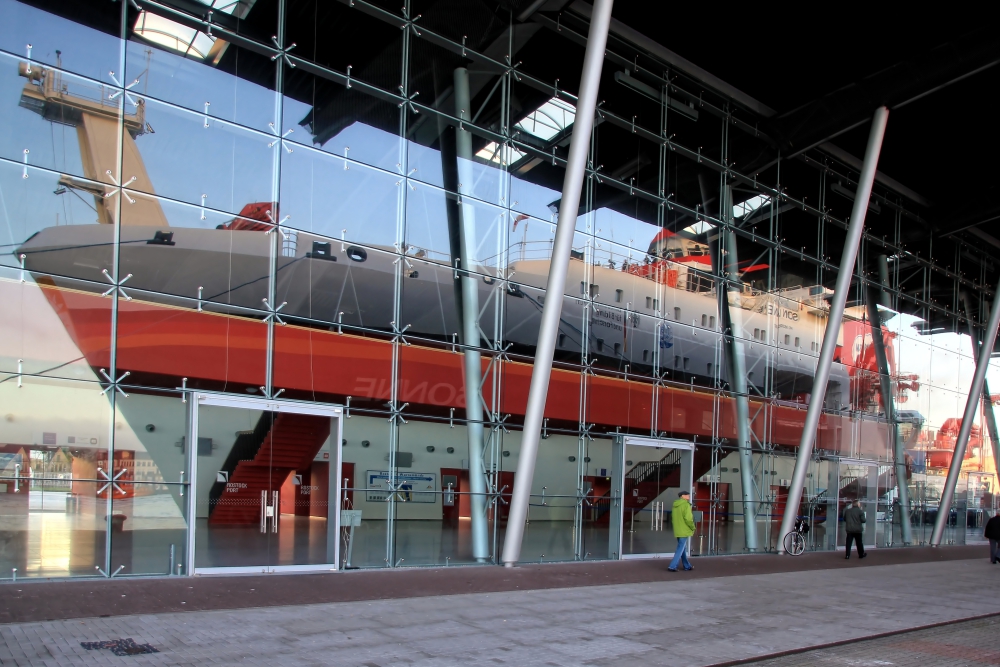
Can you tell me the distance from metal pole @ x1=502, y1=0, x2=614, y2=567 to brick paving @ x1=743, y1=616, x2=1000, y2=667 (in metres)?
6.21

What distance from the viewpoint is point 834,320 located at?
67.4 feet

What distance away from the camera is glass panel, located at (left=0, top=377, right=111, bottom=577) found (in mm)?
10633

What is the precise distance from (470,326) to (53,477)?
726 cm

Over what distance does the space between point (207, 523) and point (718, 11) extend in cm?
1441

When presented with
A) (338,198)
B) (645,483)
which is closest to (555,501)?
(645,483)

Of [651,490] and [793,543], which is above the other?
[651,490]

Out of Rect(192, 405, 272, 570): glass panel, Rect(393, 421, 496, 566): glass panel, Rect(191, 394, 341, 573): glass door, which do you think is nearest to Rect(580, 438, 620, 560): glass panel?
Rect(393, 421, 496, 566): glass panel

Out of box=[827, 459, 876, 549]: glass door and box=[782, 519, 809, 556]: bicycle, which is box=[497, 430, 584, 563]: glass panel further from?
box=[827, 459, 876, 549]: glass door

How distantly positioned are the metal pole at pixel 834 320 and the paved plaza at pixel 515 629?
712 centimetres

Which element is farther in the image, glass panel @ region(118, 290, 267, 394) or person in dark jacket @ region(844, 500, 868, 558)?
person in dark jacket @ region(844, 500, 868, 558)

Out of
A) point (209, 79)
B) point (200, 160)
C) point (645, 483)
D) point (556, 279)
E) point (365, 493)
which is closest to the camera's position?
point (200, 160)

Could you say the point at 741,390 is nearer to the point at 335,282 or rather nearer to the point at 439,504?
the point at 439,504

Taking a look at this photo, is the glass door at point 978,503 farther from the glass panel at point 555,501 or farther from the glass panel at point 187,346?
the glass panel at point 187,346

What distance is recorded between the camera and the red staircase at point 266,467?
12.1 metres
